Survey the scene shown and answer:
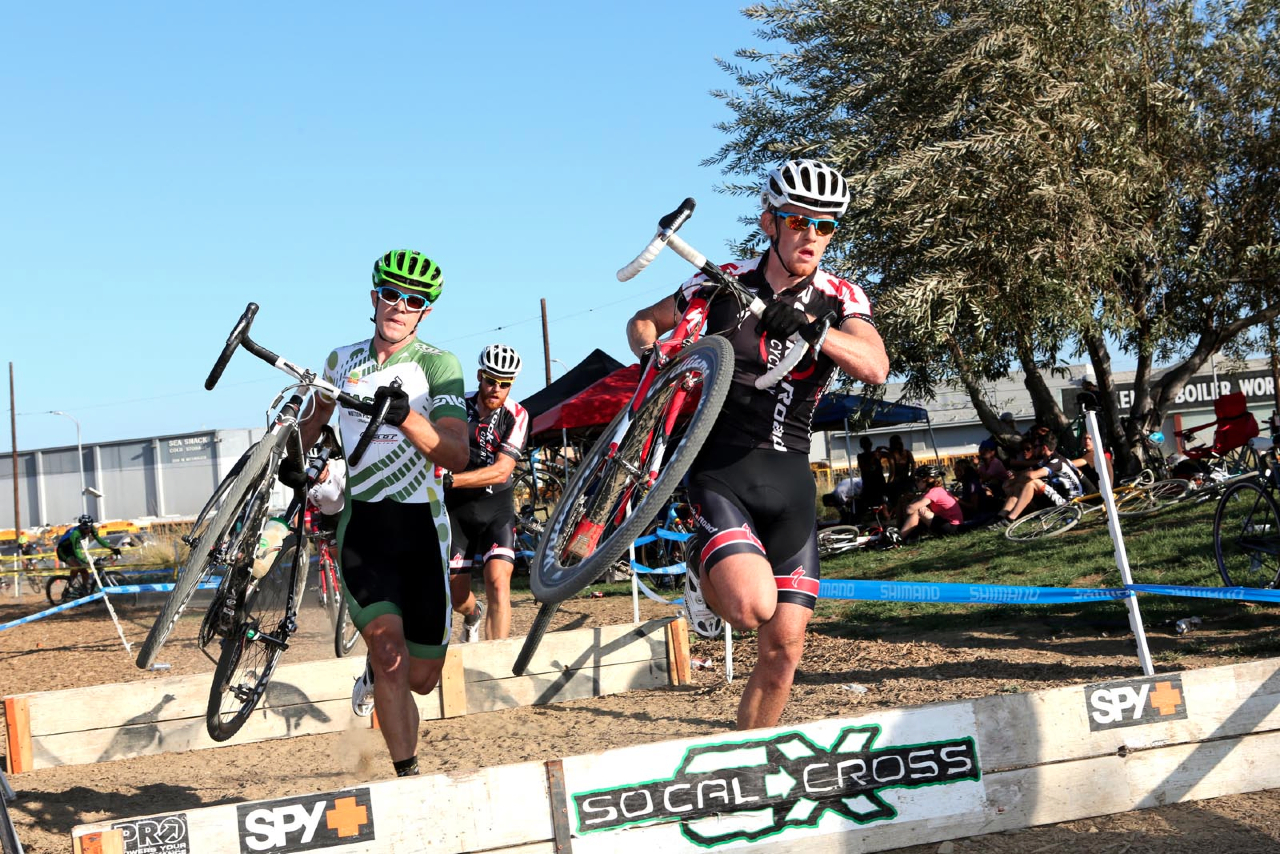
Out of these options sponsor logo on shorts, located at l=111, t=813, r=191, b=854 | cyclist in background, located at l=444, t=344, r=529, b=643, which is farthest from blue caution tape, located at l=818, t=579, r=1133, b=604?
sponsor logo on shorts, located at l=111, t=813, r=191, b=854

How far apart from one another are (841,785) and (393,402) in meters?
2.16

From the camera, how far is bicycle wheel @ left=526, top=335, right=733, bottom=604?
165 inches

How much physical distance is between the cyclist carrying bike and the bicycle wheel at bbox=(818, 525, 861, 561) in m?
11.4

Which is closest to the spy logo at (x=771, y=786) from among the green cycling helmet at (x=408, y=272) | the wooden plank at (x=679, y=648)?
the green cycling helmet at (x=408, y=272)

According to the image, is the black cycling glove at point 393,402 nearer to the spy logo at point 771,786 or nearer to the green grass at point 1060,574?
the spy logo at point 771,786

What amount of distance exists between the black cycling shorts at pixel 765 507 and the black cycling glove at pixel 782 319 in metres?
0.53

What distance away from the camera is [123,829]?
3318mm

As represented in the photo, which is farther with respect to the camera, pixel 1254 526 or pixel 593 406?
pixel 593 406

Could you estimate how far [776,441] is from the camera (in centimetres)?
444

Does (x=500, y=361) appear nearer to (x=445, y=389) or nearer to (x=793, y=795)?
(x=445, y=389)

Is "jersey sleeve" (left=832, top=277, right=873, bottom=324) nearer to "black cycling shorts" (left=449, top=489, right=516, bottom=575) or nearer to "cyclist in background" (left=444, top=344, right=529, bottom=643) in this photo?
"cyclist in background" (left=444, top=344, right=529, bottom=643)

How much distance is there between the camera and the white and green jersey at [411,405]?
4785 millimetres

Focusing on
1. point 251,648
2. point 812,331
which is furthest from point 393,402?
point 251,648

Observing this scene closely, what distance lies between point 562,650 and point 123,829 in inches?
174
